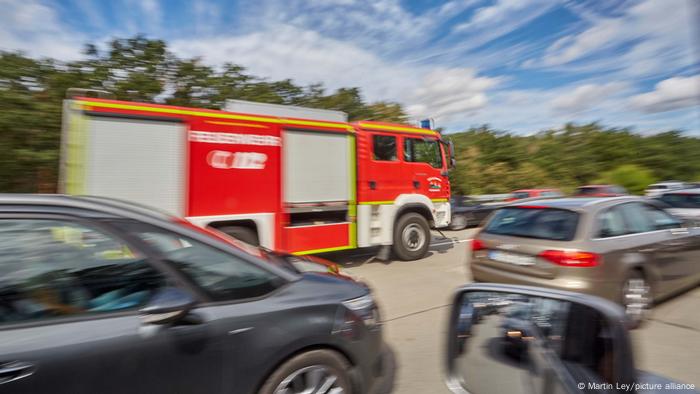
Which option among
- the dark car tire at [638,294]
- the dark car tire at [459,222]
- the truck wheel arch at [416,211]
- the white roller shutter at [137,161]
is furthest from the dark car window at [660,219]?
the dark car tire at [459,222]

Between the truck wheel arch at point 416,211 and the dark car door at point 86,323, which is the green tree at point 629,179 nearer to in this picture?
the truck wheel arch at point 416,211

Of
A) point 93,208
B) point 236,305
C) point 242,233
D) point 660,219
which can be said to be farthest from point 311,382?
point 660,219

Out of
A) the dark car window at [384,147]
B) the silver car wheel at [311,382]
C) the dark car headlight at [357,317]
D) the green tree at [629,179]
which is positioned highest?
the green tree at [629,179]

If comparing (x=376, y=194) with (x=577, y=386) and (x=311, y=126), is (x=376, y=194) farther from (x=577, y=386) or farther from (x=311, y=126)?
(x=577, y=386)

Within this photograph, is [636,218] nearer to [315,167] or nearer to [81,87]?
[315,167]

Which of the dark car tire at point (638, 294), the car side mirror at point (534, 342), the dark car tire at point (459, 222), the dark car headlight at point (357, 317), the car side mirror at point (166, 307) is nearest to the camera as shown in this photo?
the car side mirror at point (534, 342)

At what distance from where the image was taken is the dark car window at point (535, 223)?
4172mm

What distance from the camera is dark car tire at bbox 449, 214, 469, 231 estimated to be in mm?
12773

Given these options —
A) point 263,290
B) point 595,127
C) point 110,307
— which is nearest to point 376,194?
point 263,290

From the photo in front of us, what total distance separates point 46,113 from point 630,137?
38220 millimetres

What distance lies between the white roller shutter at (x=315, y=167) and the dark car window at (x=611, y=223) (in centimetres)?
415

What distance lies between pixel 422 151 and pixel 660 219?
4319mm

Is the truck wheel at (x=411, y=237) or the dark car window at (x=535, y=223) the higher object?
the dark car window at (x=535, y=223)

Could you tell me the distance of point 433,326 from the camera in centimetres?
449
